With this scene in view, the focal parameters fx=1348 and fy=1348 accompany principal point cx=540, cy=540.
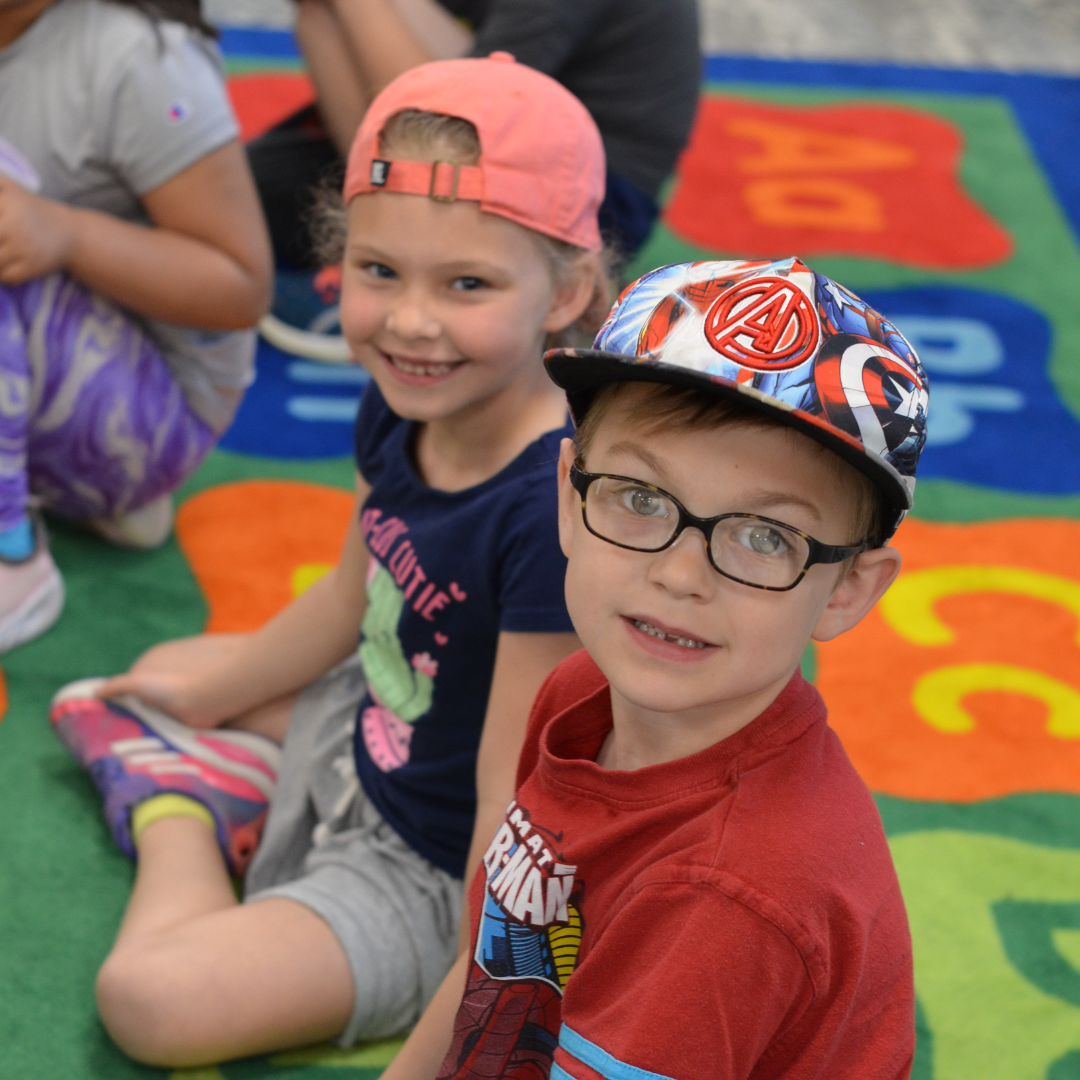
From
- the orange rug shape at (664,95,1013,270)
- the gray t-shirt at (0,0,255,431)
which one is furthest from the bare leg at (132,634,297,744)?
the orange rug shape at (664,95,1013,270)

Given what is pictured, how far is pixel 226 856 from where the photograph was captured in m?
1.22

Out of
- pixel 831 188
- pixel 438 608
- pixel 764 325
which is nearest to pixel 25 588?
pixel 438 608

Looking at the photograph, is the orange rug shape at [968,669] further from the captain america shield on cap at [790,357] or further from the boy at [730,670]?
the captain america shield on cap at [790,357]

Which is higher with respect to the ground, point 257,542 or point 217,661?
point 217,661

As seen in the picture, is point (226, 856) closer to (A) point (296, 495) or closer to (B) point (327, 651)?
(B) point (327, 651)

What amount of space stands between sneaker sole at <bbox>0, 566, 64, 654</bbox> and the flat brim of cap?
97 cm

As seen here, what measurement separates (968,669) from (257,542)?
0.88 m

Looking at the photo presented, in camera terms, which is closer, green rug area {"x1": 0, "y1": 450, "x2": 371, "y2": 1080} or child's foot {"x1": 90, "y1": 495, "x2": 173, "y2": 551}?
green rug area {"x1": 0, "y1": 450, "x2": 371, "y2": 1080}

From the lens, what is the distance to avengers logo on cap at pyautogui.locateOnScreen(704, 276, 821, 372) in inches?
25.6

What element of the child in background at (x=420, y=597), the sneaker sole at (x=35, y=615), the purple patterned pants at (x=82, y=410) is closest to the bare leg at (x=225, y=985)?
the child in background at (x=420, y=597)

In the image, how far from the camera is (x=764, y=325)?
66 centimetres

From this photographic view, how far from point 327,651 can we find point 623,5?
93cm

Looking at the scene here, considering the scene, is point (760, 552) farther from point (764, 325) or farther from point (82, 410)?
point (82, 410)

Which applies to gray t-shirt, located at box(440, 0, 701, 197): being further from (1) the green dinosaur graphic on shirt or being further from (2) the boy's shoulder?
(2) the boy's shoulder
